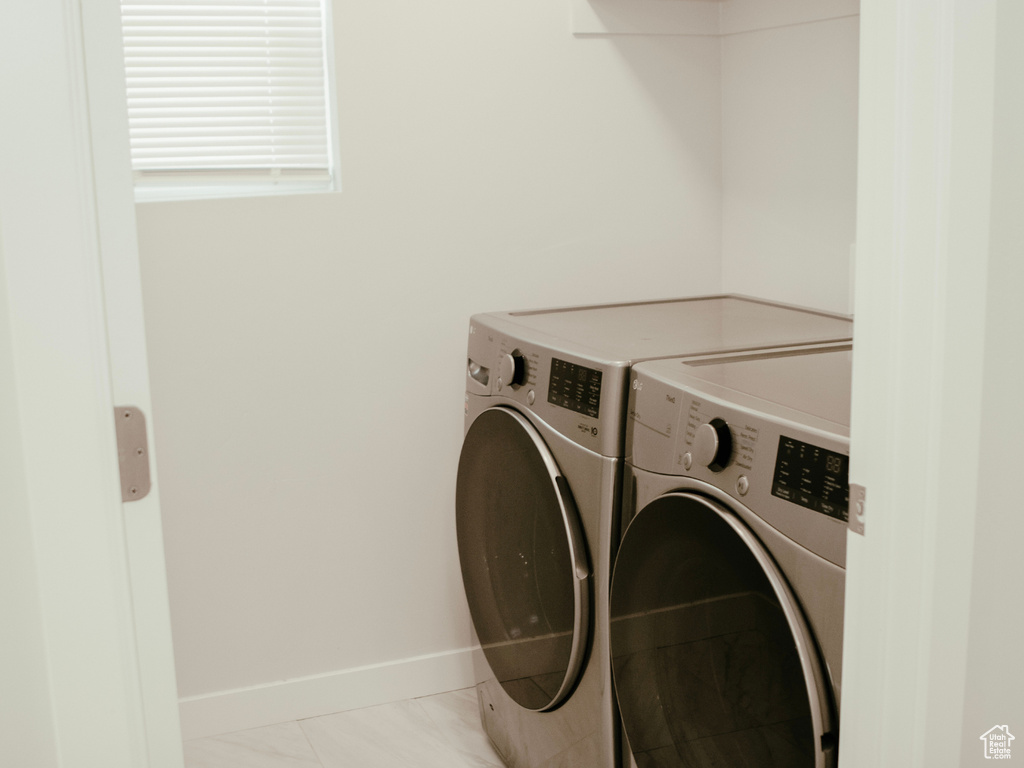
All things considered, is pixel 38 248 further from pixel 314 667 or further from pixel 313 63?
pixel 314 667

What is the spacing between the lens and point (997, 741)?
77cm

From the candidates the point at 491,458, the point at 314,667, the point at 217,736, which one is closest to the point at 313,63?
the point at 491,458

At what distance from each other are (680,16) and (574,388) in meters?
1.16

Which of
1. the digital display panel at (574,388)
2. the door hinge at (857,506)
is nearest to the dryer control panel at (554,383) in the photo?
the digital display panel at (574,388)

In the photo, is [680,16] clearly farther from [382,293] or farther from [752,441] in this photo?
[752,441]

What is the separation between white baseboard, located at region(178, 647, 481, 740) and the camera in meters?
2.08

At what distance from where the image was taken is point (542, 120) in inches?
82.7

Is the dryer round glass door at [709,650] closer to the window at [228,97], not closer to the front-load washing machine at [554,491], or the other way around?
the front-load washing machine at [554,491]

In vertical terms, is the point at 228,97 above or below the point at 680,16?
below

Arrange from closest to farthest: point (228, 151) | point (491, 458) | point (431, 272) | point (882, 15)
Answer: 1. point (882, 15)
2. point (491, 458)
3. point (228, 151)
4. point (431, 272)

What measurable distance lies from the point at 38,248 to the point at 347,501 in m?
1.43

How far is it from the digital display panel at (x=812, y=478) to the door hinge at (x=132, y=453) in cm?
63

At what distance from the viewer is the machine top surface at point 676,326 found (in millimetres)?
1474

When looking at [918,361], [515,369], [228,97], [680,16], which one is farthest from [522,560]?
[680,16]
